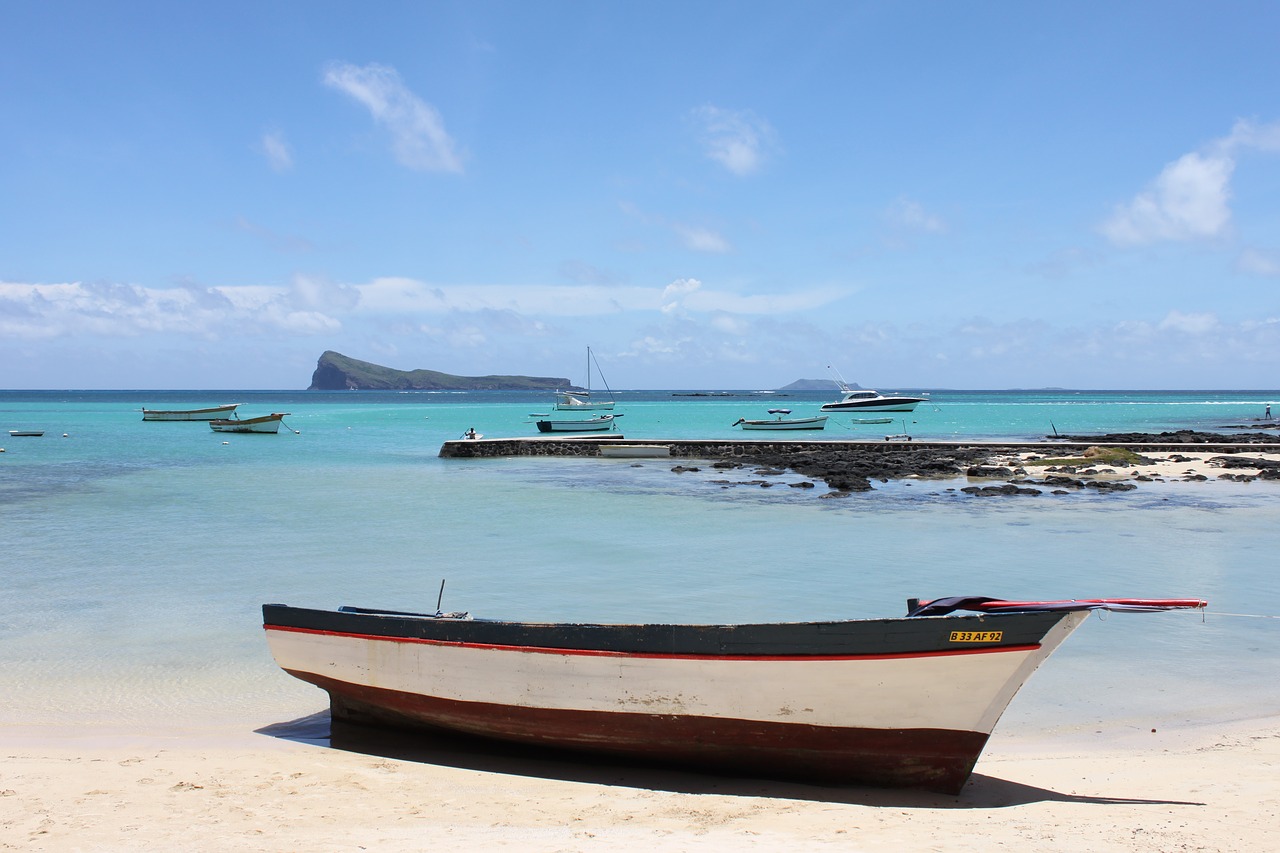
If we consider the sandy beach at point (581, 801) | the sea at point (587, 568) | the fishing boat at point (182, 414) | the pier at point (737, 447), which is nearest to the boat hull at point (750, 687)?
the sandy beach at point (581, 801)

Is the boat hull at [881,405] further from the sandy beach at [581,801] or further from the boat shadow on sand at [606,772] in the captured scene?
the boat shadow on sand at [606,772]

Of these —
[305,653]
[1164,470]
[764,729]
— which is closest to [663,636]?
[764,729]

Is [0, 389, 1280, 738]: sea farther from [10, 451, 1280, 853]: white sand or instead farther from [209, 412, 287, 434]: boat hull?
[209, 412, 287, 434]: boat hull

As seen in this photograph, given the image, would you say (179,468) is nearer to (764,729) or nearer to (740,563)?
(740,563)

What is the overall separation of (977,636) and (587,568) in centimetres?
952

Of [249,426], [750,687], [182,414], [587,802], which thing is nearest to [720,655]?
[750,687]

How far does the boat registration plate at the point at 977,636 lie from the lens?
5.62 meters

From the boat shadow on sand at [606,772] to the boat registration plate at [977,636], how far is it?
1.16 m

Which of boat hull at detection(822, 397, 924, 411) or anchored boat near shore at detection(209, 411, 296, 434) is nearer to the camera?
anchored boat near shore at detection(209, 411, 296, 434)

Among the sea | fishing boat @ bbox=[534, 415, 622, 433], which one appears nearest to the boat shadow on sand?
the sea

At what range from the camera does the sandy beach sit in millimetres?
5156

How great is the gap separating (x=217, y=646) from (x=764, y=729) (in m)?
7.01

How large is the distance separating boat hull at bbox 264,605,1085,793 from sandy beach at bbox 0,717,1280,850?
0.82ft

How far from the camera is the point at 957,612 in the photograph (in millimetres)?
6020
